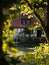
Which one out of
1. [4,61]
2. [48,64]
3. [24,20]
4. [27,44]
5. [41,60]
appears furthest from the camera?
[24,20]

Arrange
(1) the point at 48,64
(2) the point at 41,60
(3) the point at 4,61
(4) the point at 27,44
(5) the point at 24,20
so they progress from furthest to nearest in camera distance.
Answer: (5) the point at 24,20 → (4) the point at 27,44 → (2) the point at 41,60 → (1) the point at 48,64 → (3) the point at 4,61

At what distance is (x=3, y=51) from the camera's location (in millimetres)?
1504

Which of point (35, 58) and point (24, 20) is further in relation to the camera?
point (24, 20)

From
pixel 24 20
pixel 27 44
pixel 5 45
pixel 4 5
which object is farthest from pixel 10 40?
pixel 24 20

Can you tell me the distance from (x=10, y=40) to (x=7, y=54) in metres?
0.10

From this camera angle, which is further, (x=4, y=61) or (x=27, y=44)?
(x=27, y=44)

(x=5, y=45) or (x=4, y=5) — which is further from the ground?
(x=4, y=5)

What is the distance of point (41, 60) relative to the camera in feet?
24.2

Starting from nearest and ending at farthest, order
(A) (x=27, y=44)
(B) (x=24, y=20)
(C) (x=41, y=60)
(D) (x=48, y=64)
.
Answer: (D) (x=48, y=64) < (C) (x=41, y=60) < (A) (x=27, y=44) < (B) (x=24, y=20)

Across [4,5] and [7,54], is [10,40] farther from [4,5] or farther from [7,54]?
[4,5]

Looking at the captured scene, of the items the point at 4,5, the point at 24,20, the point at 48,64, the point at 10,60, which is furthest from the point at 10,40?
the point at 24,20

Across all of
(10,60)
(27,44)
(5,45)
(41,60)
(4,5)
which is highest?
(4,5)

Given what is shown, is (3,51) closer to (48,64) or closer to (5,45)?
(5,45)

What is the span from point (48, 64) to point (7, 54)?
5.56m
